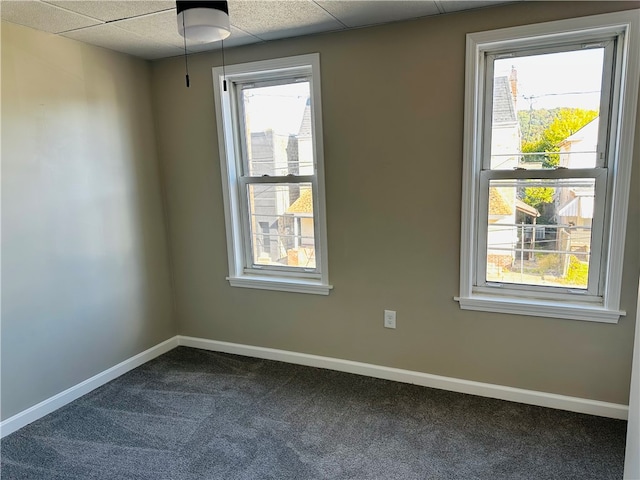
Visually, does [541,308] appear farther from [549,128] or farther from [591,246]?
[549,128]

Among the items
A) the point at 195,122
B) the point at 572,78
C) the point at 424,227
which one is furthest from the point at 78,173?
the point at 572,78

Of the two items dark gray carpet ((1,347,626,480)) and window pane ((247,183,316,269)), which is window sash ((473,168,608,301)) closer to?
dark gray carpet ((1,347,626,480))

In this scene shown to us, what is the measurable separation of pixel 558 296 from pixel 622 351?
415 millimetres

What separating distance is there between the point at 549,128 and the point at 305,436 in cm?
217

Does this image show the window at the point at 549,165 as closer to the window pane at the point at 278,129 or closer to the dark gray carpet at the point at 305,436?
the dark gray carpet at the point at 305,436

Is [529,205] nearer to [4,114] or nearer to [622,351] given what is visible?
[622,351]

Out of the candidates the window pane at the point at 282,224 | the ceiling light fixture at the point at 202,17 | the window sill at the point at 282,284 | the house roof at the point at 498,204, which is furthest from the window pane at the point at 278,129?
the ceiling light fixture at the point at 202,17

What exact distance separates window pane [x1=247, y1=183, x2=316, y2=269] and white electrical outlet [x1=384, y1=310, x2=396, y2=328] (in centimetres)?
63

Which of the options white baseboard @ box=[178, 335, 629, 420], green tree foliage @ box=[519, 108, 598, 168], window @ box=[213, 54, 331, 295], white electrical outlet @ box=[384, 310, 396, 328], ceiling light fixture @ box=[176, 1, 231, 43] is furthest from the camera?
window @ box=[213, 54, 331, 295]

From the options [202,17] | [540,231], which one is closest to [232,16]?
[202,17]

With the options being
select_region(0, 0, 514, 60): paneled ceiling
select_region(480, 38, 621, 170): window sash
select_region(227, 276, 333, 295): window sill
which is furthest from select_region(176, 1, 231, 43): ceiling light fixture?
select_region(227, 276, 333, 295): window sill

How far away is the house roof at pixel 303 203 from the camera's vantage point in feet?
9.84

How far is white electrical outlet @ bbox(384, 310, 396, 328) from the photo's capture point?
2.80 m

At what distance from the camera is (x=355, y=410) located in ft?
8.27
